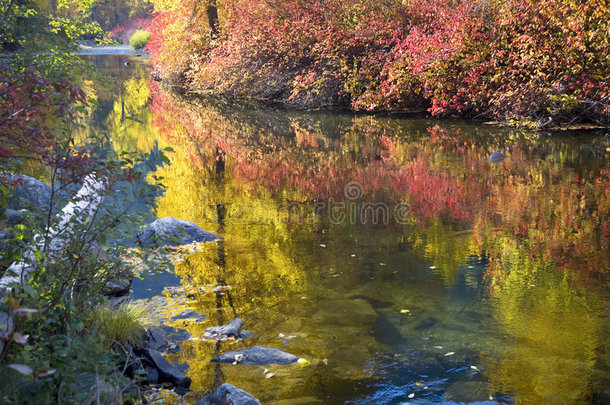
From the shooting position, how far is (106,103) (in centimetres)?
2214

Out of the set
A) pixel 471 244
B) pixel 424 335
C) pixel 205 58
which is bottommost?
pixel 424 335

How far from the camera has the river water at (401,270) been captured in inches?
170

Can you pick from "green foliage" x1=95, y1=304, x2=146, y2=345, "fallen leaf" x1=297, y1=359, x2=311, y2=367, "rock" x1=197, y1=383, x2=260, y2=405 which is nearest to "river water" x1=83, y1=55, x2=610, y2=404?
A: "fallen leaf" x1=297, y1=359, x2=311, y2=367

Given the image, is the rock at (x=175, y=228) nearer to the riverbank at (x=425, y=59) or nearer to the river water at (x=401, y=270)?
the river water at (x=401, y=270)

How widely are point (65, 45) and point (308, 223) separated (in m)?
3.68

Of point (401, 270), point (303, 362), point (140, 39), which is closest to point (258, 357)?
point (303, 362)

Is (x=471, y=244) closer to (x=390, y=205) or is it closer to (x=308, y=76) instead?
(x=390, y=205)

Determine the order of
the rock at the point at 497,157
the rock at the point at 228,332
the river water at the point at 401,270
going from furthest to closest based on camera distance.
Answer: the rock at the point at 497,157
the rock at the point at 228,332
the river water at the point at 401,270

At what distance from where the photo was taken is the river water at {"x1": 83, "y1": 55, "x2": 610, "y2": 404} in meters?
4.33

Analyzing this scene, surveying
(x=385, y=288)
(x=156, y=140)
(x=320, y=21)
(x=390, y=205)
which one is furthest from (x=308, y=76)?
(x=385, y=288)

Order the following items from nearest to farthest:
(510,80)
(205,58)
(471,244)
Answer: (471,244), (510,80), (205,58)

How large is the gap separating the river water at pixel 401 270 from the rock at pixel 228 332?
107mm

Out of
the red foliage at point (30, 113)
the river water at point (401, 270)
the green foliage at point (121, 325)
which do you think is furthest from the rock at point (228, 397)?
the red foliage at point (30, 113)

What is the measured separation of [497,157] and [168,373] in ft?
29.8
